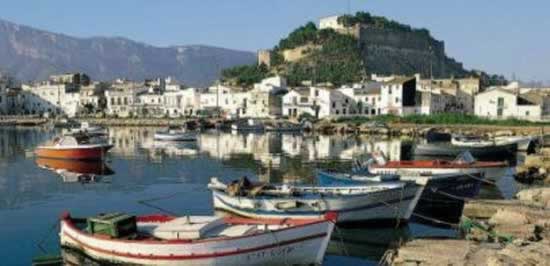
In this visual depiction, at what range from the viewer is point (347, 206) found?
23484mm

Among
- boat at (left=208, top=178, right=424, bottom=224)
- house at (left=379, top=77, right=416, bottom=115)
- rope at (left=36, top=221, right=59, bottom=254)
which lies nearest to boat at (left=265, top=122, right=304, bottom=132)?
house at (left=379, top=77, right=416, bottom=115)

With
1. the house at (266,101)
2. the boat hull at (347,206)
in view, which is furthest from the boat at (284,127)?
the boat hull at (347,206)

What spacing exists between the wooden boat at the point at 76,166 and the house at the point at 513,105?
55.9m

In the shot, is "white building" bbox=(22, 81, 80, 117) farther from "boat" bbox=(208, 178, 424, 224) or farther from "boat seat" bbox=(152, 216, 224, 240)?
"boat seat" bbox=(152, 216, 224, 240)

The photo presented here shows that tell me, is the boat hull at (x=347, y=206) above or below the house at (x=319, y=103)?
below

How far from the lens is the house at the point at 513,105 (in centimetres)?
8438

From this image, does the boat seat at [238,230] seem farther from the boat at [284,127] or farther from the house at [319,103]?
the house at [319,103]

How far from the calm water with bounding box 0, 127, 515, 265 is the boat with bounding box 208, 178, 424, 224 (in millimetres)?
623

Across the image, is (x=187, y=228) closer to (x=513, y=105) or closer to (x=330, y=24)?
(x=513, y=105)

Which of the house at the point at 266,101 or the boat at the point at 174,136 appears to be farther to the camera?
the house at the point at 266,101

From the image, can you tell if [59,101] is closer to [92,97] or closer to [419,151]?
[92,97]

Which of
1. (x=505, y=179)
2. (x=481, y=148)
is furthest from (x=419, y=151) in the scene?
(x=505, y=179)

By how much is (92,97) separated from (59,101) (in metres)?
9.15

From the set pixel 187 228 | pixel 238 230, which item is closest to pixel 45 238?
pixel 187 228
